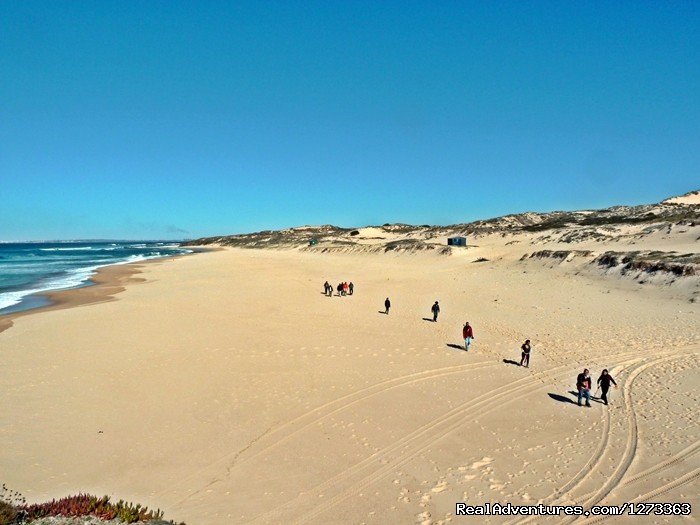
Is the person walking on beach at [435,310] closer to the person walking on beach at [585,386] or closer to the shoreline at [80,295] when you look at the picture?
the person walking on beach at [585,386]

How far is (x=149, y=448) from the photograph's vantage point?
9508mm

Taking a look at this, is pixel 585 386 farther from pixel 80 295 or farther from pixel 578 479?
pixel 80 295

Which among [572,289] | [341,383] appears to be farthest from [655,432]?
[572,289]

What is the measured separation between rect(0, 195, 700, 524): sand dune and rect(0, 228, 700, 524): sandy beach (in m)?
0.06

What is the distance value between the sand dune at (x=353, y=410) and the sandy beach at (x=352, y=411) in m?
0.06

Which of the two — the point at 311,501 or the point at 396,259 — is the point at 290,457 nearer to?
the point at 311,501

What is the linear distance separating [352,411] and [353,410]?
75 millimetres

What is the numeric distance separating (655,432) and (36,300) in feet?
124

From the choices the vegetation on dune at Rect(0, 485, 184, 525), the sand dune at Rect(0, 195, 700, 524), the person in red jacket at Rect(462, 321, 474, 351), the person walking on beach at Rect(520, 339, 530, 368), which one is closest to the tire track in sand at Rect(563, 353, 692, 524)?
the sand dune at Rect(0, 195, 700, 524)

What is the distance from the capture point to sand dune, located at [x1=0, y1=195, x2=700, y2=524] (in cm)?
771

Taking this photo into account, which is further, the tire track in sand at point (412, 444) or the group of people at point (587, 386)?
the group of people at point (587, 386)

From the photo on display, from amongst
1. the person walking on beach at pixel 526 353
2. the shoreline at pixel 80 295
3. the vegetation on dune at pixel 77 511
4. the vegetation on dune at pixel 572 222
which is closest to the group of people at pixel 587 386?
the person walking on beach at pixel 526 353

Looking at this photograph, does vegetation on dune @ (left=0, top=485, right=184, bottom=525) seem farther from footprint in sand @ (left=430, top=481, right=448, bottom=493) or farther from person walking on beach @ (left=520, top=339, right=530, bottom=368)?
person walking on beach @ (left=520, top=339, right=530, bottom=368)

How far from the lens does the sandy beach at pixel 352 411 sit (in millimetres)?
7691
